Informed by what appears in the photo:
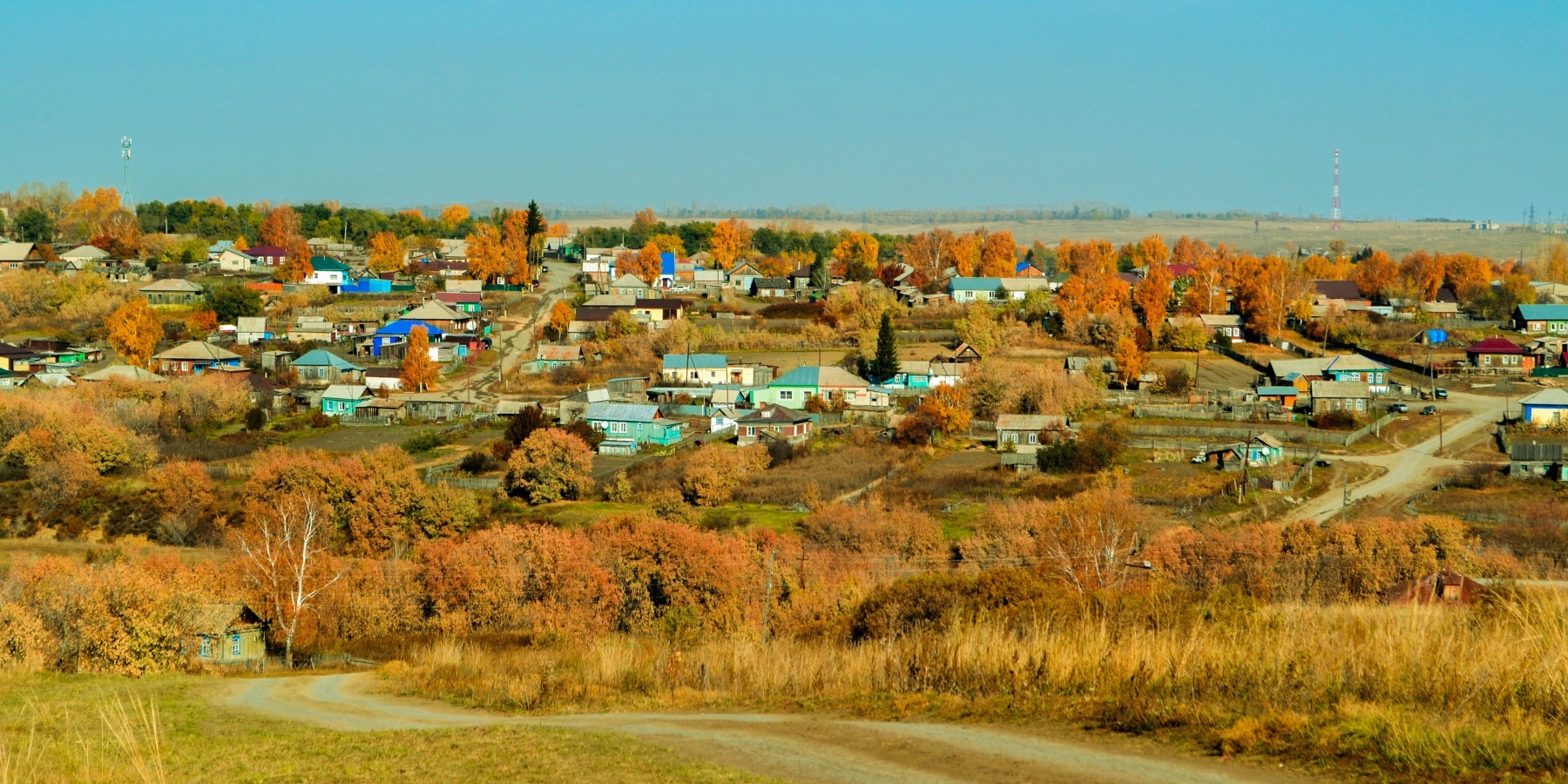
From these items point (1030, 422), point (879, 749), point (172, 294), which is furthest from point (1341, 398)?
point (172, 294)

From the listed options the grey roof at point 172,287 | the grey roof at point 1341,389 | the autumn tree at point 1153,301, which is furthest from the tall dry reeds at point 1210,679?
the grey roof at point 172,287

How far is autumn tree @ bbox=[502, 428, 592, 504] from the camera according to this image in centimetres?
2877

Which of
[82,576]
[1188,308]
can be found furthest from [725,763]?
[1188,308]

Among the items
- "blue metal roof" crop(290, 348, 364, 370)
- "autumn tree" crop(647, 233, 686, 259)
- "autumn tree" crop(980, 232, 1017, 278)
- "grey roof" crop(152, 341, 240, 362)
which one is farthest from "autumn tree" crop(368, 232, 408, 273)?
"autumn tree" crop(980, 232, 1017, 278)

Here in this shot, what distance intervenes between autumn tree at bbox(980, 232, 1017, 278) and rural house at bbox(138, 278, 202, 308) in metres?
36.0

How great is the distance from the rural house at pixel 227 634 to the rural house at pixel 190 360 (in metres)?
31.6

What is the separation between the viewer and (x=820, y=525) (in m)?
23.6

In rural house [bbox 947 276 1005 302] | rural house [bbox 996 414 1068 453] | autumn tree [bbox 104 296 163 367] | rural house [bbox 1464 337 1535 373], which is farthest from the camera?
rural house [bbox 947 276 1005 302]

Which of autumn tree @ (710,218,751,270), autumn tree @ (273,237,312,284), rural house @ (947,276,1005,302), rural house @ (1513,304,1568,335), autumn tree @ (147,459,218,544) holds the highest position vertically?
autumn tree @ (710,218,751,270)

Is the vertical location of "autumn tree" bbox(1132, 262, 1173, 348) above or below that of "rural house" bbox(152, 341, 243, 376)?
above

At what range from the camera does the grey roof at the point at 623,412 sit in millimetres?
35406

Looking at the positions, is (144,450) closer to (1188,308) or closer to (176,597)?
(176,597)

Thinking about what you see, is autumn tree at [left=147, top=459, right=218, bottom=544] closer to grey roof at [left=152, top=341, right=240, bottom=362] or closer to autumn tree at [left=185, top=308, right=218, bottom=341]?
grey roof at [left=152, top=341, right=240, bottom=362]

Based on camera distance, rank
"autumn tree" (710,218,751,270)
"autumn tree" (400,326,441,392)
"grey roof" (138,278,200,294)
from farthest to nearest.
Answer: "autumn tree" (710,218,751,270)
"grey roof" (138,278,200,294)
"autumn tree" (400,326,441,392)
